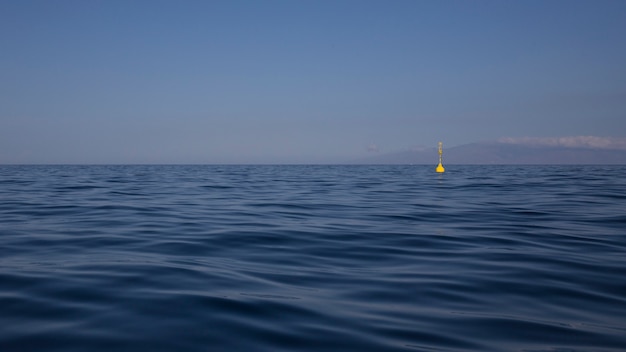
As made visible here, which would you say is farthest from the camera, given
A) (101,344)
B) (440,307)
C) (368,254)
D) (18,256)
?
(368,254)

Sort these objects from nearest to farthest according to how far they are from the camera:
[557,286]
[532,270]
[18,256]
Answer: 1. [557,286]
2. [532,270]
3. [18,256]

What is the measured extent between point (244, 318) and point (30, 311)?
1.79 m

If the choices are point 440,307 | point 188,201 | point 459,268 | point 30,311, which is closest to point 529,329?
point 440,307

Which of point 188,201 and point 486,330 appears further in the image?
point 188,201

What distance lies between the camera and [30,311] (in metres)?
4.04

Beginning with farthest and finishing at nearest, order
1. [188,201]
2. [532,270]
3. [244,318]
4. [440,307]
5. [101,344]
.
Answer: [188,201] < [532,270] < [440,307] < [244,318] < [101,344]

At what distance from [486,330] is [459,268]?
2.17 m

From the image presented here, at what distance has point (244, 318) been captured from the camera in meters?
3.96

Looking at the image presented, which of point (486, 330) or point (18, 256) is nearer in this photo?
point (486, 330)

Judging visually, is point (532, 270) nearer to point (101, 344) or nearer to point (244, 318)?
point (244, 318)

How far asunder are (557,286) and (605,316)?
968 millimetres

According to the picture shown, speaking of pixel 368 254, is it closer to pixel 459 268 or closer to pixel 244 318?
pixel 459 268

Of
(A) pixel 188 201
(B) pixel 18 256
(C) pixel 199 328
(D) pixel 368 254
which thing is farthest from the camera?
(A) pixel 188 201

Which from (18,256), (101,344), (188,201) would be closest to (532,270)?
(101,344)
